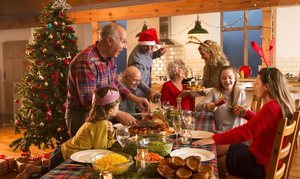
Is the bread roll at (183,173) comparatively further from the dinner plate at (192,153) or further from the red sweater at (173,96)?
the red sweater at (173,96)

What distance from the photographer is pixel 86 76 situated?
2629 millimetres

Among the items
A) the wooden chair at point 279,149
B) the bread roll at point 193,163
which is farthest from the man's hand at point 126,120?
the wooden chair at point 279,149

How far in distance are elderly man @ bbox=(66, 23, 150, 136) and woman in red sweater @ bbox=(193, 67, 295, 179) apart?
104 cm

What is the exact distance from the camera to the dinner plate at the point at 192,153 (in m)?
1.83

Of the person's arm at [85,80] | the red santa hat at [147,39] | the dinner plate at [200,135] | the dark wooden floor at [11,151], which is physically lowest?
the dark wooden floor at [11,151]

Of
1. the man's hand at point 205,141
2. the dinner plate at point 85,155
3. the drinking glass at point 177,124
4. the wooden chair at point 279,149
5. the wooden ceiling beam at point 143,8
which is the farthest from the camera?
the wooden ceiling beam at point 143,8

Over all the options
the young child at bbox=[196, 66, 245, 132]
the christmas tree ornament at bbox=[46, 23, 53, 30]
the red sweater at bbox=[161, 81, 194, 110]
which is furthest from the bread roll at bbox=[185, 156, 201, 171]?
the christmas tree ornament at bbox=[46, 23, 53, 30]

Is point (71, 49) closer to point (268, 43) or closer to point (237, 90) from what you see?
point (237, 90)

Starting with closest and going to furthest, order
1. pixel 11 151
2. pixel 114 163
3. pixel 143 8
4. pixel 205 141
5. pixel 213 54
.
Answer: pixel 114 163, pixel 205 141, pixel 213 54, pixel 11 151, pixel 143 8

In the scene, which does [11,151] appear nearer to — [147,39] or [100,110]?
[147,39]

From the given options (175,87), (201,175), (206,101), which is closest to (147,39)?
(175,87)

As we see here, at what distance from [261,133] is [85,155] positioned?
3.91ft

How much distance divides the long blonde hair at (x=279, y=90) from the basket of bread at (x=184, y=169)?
40.7 inches

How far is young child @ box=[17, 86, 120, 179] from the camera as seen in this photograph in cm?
200
